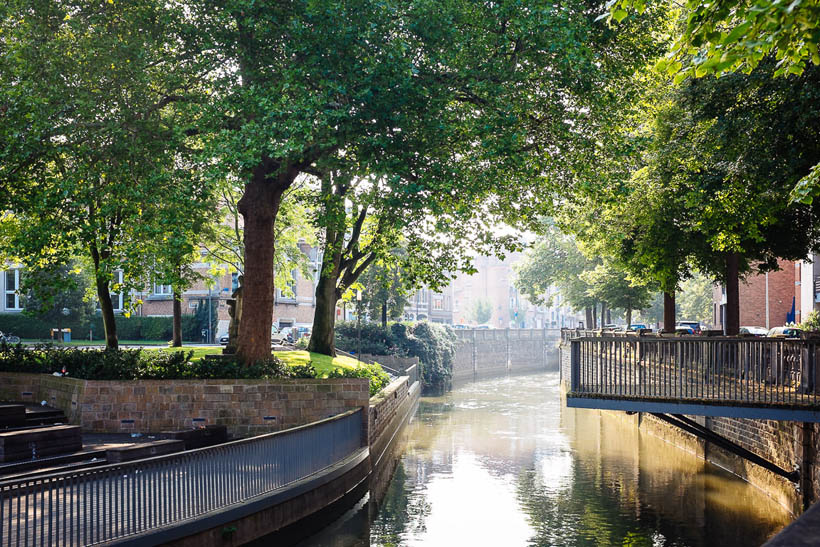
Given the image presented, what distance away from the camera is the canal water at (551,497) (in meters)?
16.4

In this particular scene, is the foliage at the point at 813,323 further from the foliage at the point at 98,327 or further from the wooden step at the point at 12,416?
the foliage at the point at 98,327

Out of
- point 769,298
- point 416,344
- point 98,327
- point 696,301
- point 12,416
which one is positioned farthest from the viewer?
point 696,301

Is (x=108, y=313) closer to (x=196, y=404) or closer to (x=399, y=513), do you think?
(x=196, y=404)

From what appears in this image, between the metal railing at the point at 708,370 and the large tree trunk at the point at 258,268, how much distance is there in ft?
28.8

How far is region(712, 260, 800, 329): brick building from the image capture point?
56719 mm

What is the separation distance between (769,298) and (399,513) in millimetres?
47461

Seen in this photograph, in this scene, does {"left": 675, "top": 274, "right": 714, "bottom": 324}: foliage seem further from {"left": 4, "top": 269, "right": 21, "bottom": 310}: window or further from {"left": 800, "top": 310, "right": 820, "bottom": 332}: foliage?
{"left": 4, "top": 269, "right": 21, "bottom": 310}: window

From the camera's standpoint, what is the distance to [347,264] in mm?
33750

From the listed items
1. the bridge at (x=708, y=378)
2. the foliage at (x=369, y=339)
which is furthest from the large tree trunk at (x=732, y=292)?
the foliage at (x=369, y=339)

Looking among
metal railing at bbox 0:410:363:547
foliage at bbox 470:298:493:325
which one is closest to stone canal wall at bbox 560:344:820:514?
metal railing at bbox 0:410:363:547

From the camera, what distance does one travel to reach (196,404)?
19.7 metres

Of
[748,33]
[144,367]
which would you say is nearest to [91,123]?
[144,367]

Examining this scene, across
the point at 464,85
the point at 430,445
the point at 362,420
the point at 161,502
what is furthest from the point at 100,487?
the point at 430,445

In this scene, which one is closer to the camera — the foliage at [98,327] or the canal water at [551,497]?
the canal water at [551,497]
